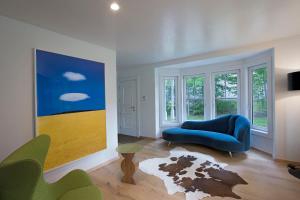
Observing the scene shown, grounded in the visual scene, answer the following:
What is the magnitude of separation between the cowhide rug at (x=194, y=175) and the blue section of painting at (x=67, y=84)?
5.23 ft

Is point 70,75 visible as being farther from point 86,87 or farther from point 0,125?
point 0,125

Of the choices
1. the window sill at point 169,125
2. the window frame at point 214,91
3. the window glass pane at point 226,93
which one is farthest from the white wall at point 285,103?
the window sill at point 169,125

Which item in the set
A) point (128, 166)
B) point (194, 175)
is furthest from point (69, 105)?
point (194, 175)

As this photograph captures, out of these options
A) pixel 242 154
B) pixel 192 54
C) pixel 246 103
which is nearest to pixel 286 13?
pixel 192 54

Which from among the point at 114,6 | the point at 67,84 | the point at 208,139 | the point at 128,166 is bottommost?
the point at 128,166

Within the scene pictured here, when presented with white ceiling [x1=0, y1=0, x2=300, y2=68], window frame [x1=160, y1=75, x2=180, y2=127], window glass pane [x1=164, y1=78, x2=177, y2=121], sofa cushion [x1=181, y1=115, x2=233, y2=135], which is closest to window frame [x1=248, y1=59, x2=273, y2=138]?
sofa cushion [x1=181, y1=115, x2=233, y2=135]

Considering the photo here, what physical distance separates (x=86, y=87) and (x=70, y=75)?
343 millimetres

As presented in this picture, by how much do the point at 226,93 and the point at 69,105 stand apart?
3984mm

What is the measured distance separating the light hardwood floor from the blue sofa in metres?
0.27

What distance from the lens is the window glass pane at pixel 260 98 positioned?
3.63 metres

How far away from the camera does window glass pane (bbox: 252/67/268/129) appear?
363 centimetres

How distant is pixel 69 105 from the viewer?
8.38ft

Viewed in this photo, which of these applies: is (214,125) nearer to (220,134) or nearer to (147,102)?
(220,134)

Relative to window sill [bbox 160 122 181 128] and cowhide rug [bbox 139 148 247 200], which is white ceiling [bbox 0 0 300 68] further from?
window sill [bbox 160 122 181 128]
